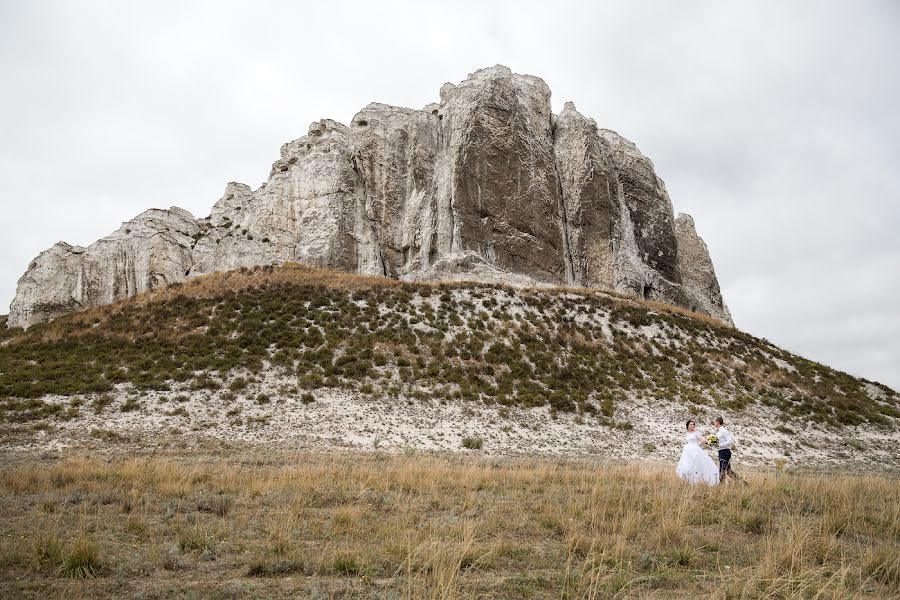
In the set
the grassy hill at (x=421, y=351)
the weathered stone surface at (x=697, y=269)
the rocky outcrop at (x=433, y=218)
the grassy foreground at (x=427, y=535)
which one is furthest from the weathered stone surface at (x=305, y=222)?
the weathered stone surface at (x=697, y=269)

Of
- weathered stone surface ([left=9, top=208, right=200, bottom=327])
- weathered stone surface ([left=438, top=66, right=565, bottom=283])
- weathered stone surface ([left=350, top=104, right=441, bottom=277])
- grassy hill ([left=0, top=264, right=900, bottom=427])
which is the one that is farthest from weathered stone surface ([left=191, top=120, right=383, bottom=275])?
weathered stone surface ([left=438, top=66, right=565, bottom=283])

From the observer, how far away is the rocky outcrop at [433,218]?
44469mm

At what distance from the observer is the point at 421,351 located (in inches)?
1155

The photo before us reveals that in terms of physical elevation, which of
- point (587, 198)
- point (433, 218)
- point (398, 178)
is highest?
point (398, 178)

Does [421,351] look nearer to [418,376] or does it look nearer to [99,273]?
[418,376]

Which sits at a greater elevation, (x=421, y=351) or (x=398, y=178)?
(x=398, y=178)

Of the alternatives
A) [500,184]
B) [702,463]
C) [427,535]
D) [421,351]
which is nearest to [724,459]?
[702,463]

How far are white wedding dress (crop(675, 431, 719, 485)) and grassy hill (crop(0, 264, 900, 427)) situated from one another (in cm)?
1239

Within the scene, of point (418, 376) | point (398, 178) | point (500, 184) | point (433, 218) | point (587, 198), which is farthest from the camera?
point (398, 178)

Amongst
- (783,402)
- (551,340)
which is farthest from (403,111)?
(783,402)

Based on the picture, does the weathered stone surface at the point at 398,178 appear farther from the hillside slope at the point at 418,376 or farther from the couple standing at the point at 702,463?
the couple standing at the point at 702,463

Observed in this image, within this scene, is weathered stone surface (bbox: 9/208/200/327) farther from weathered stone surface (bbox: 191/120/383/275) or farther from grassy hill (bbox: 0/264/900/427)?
grassy hill (bbox: 0/264/900/427)

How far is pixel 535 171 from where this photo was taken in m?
47.0

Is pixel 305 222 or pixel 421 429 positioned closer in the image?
pixel 421 429
